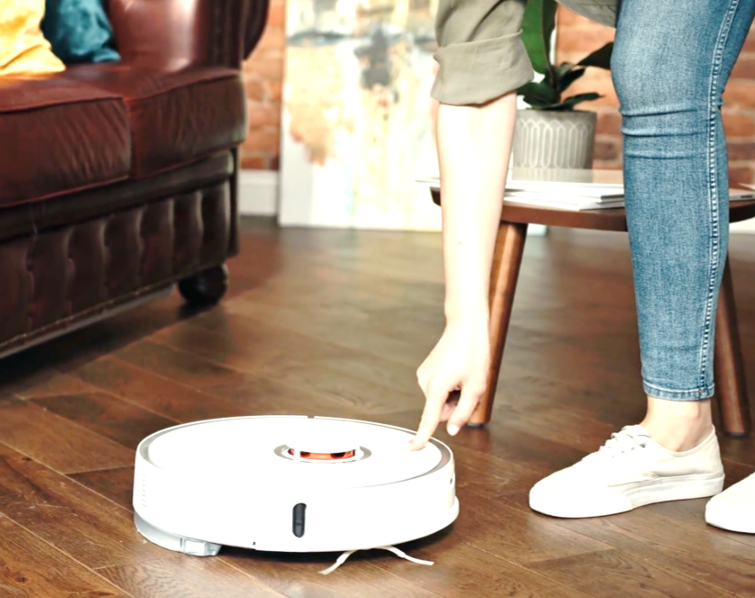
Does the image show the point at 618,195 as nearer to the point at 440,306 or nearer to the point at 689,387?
the point at 689,387

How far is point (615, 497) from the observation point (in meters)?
1.14

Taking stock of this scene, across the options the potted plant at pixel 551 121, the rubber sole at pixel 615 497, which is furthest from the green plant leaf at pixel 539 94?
the rubber sole at pixel 615 497

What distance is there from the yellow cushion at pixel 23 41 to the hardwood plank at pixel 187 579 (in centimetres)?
113

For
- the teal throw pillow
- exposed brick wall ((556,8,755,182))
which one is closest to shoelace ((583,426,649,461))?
the teal throw pillow

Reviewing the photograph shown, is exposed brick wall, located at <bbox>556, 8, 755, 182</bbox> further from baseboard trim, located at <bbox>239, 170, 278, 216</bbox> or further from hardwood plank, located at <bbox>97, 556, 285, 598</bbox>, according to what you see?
hardwood plank, located at <bbox>97, 556, 285, 598</bbox>

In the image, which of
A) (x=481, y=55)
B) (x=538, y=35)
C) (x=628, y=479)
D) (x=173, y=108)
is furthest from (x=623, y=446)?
(x=173, y=108)

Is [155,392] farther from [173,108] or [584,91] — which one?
[584,91]

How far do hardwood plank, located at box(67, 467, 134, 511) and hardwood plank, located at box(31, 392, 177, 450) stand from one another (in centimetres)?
10

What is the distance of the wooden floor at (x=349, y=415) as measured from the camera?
3.13ft

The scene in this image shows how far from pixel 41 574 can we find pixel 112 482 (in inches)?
10.4

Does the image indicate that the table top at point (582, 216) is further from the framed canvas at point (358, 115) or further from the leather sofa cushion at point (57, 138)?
the framed canvas at point (358, 115)

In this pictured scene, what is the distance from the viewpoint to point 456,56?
0.98m

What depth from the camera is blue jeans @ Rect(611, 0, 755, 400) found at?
1056 mm

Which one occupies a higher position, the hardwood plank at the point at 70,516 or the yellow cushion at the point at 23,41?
the yellow cushion at the point at 23,41
